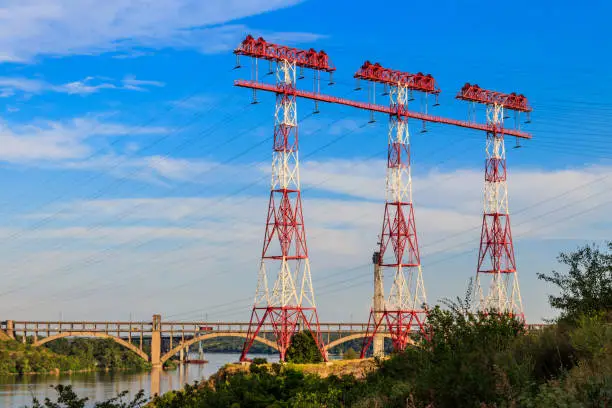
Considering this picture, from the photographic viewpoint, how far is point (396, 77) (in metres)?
71.6

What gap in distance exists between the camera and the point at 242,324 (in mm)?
147125

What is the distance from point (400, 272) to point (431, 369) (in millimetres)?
48779

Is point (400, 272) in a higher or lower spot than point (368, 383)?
higher

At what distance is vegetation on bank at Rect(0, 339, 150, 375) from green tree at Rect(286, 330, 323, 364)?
93.5m

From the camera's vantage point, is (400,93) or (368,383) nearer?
(368,383)

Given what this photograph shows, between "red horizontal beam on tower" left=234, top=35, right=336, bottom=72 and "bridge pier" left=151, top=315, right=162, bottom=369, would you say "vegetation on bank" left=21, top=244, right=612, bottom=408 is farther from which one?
"bridge pier" left=151, top=315, right=162, bottom=369

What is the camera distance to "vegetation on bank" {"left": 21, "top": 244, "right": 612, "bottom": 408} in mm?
13914

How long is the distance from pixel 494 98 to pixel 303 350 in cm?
3522

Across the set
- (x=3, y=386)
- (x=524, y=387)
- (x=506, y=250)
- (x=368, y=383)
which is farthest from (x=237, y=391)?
(x=3, y=386)

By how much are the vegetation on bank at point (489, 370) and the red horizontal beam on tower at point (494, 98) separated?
2301 inches

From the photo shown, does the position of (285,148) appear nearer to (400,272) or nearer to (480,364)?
(400,272)

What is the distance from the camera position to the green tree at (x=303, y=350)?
62.4 meters

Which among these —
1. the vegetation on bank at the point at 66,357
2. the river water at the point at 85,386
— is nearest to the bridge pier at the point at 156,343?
the vegetation on bank at the point at 66,357

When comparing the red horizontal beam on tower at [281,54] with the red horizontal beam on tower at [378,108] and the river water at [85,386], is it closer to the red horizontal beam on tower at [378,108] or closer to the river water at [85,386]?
the red horizontal beam on tower at [378,108]
